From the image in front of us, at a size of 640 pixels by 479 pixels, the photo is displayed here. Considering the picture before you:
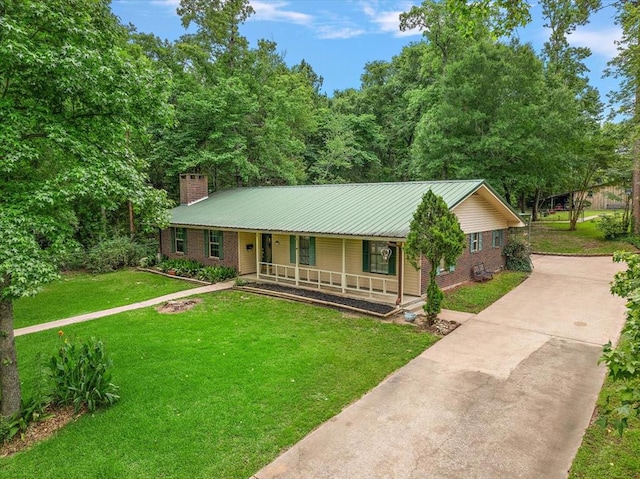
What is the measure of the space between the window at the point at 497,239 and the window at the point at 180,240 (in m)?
14.6

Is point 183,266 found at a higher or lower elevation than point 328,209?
lower

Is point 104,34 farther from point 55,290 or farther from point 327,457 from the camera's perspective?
point 55,290

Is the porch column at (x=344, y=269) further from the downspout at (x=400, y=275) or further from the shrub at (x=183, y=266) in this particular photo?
the shrub at (x=183, y=266)

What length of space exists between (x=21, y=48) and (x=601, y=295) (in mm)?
16393

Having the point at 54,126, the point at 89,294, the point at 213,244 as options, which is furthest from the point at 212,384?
the point at 213,244

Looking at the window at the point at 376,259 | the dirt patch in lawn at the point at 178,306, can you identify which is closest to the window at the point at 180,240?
the dirt patch in lawn at the point at 178,306

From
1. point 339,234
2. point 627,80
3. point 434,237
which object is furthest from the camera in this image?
point 627,80

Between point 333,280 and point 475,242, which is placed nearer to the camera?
point 333,280

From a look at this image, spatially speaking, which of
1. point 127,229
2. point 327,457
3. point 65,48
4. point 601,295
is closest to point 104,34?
point 65,48

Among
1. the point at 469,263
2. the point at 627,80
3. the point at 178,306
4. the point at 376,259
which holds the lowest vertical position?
the point at 178,306

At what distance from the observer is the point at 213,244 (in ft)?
58.0

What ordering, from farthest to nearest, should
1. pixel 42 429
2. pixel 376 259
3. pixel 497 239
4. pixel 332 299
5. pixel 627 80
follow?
pixel 627 80 → pixel 497 239 → pixel 376 259 → pixel 332 299 → pixel 42 429

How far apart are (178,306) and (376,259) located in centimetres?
690

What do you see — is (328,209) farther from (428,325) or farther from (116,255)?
(116,255)
